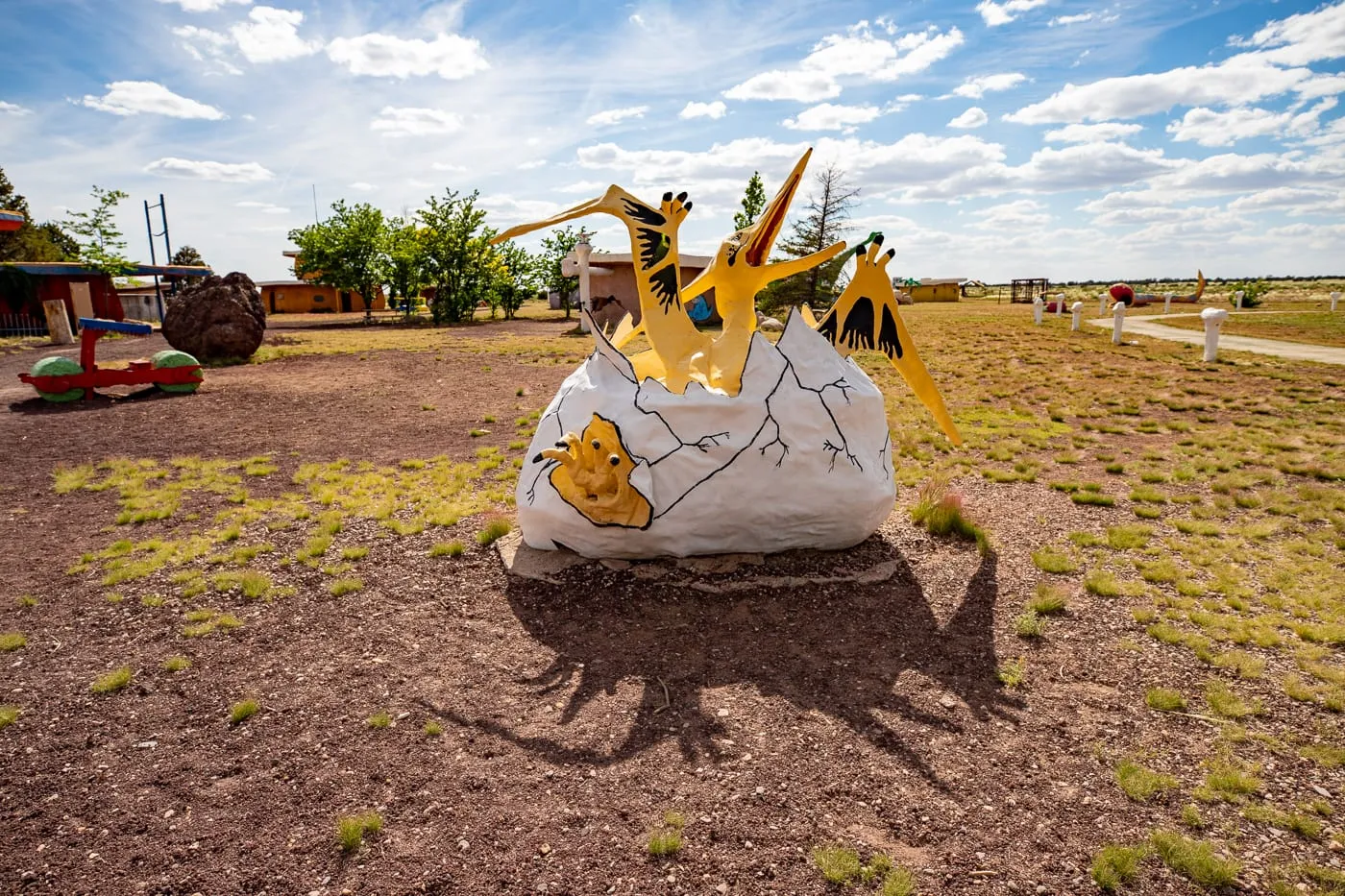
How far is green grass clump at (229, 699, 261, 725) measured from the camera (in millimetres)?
4168

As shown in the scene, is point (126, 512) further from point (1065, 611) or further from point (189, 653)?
point (1065, 611)

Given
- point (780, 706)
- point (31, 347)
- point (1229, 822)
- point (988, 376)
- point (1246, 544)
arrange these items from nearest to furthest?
1. point (1229, 822)
2. point (780, 706)
3. point (1246, 544)
4. point (988, 376)
5. point (31, 347)

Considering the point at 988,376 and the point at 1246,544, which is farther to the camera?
the point at 988,376

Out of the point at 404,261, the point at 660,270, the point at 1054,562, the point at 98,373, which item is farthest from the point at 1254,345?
the point at 404,261

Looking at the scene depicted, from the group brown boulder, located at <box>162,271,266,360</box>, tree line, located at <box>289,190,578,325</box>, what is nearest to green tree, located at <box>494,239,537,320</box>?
tree line, located at <box>289,190,578,325</box>

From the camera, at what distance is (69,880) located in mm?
3088

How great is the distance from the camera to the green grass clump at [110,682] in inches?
175

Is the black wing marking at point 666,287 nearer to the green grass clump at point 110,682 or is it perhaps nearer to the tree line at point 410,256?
the green grass clump at point 110,682

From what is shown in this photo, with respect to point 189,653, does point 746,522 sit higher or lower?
higher

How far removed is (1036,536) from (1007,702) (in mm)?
2903

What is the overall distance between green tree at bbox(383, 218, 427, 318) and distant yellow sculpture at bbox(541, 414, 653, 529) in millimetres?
31492

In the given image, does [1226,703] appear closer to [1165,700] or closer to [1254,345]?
[1165,700]

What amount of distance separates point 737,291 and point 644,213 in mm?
1116

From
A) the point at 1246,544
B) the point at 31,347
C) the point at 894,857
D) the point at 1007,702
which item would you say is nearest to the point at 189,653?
the point at 894,857
